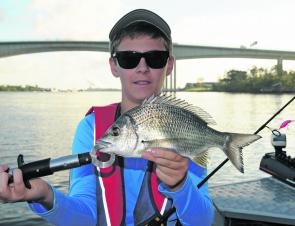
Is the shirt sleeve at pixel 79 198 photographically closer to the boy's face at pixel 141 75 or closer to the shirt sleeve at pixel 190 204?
the boy's face at pixel 141 75

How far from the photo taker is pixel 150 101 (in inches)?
116

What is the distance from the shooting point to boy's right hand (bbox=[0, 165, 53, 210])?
2650mm

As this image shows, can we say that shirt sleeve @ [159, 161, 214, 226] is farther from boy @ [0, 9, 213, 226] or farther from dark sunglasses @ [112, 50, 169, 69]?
dark sunglasses @ [112, 50, 169, 69]

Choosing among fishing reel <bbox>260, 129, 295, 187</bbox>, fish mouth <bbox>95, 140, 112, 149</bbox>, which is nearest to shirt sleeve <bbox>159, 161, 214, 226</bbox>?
fish mouth <bbox>95, 140, 112, 149</bbox>

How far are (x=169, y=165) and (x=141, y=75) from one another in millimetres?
971

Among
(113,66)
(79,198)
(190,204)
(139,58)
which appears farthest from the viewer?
(113,66)

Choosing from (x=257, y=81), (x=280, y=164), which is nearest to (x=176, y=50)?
(x=257, y=81)

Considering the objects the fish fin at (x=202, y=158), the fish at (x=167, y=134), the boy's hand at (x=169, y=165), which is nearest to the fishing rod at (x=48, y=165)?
the fish at (x=167, y=134)

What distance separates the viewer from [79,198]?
3.35 metres

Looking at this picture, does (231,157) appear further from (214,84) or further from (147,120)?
(214,84)

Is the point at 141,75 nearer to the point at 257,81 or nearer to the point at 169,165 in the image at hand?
the point at 169,165

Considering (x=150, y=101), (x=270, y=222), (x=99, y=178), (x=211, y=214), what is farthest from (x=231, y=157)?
(x=270, y=222)

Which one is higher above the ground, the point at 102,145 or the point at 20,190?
the point at 102,145

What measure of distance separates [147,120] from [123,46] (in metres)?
0.99
